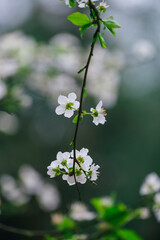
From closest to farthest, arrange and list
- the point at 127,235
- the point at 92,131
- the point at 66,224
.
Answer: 1. the point at 127,235
2. the point at 66,224
3. the point at 92,131

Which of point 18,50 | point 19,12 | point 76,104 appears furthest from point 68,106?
point 19,12

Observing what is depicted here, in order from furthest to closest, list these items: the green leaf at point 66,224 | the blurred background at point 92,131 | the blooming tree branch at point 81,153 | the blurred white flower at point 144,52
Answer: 1. the blurred background at point 92,131
2. the blurred white flower at point 144,52
3. the green leaf at point 66,224
4. the blooming tree branch at point 81,153

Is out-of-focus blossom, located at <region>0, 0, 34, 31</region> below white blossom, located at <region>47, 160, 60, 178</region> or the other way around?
the other way around

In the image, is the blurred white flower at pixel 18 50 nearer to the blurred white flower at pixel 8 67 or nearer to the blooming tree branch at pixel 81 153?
the blurred white flower at pixel 8 67

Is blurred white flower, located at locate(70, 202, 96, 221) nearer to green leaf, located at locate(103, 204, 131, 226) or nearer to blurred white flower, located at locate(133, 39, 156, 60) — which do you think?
green leaf, located at locate(103, 204, 131, 226)

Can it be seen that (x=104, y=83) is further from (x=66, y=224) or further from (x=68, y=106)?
(x=68, y=106)

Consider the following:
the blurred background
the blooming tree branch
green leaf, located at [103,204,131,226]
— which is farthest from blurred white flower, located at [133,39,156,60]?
the blooming tree branch

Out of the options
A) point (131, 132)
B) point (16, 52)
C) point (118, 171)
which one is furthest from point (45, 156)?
point (16, 52)

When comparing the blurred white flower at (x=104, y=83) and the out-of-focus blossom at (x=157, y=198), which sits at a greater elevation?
the blurred white flower at (x=104, y=83)

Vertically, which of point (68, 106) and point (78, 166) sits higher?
point (68, 106)

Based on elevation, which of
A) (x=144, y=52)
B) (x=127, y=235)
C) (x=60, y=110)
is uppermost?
(x=144, y=52)


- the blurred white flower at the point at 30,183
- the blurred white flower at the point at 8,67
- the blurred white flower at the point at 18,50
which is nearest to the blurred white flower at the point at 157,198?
the blurred white flower at the point at 8,67
